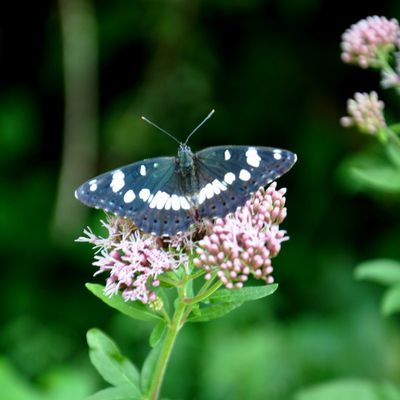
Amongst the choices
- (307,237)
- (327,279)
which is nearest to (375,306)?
(327,279)

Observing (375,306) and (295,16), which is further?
(295,16)

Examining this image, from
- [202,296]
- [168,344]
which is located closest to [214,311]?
[202,296]

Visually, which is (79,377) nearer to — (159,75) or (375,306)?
(375,306)

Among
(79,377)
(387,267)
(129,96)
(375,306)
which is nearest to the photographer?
(387,267)

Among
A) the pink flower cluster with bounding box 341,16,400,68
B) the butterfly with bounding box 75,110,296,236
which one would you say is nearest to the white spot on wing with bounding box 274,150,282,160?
the butterfly with bounding box 75,110,296,236

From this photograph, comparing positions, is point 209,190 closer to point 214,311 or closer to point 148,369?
point 214,311

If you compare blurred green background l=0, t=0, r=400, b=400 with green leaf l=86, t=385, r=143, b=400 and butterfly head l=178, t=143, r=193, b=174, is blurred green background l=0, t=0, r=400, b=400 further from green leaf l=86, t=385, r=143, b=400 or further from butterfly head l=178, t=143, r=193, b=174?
green leaf l=86, t=385, r=143, b=400
